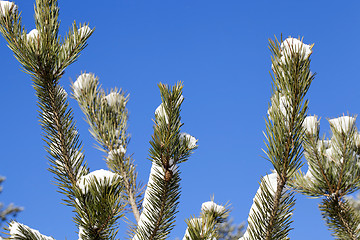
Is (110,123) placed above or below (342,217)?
above

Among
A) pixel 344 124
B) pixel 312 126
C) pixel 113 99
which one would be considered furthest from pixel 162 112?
pixel 344 124

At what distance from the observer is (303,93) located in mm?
1598

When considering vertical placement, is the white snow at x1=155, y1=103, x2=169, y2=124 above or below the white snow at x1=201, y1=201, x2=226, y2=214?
above

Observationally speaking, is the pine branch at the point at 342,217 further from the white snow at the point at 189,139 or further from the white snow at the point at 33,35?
the white snow at the point at 33,35

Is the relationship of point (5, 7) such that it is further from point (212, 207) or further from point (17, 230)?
point (212, 207)

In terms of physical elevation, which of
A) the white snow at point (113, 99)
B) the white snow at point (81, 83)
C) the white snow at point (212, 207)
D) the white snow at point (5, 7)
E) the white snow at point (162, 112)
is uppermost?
the white snow at point (81, 83)

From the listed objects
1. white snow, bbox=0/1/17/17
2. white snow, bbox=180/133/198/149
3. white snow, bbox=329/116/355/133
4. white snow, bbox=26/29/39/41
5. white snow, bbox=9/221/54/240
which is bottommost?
white snow, bbox=9/221/54/240

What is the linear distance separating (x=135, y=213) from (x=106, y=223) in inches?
63.0

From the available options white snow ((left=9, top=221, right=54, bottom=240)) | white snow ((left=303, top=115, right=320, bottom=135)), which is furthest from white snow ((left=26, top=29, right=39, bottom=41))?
white snow ((left=303, top=115, right=320, bottom=135))

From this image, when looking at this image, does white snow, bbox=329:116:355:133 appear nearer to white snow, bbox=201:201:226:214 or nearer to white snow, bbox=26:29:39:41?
white snow, bbox=201:201:226:214

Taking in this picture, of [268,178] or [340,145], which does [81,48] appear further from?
[340,145]

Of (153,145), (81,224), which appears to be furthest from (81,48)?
(81,224)

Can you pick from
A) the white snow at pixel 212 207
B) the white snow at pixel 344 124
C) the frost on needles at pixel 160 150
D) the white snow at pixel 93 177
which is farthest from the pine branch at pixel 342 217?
the white snow at pixel 93 177

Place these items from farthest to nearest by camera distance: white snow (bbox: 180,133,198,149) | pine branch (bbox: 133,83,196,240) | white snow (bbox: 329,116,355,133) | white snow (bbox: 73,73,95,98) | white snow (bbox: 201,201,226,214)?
white snow (bbox: 73,73,95,98)
white snow (bbox: 329,116,355,133)
white snow (bbox: 201,201,226,214)
white snow (bbox: 180,133,198,149)
pine branch (bbox: 133,83,196,240)
